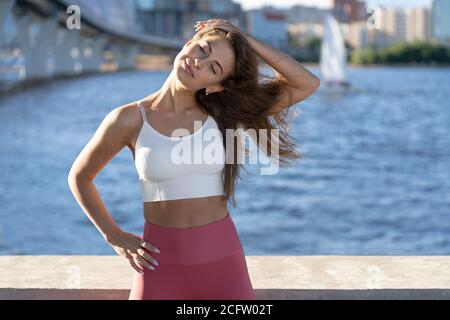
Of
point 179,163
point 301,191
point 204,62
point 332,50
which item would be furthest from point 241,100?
point 332,50

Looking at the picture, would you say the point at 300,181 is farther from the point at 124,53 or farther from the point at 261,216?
the point at 124,53

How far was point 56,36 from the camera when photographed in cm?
6462

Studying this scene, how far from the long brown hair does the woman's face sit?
0.11ft

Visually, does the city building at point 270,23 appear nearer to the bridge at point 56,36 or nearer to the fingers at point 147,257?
the bridge at point 56,36

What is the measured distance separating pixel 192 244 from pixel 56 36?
63.3m

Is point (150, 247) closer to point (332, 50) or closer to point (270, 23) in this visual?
point (332, 50)

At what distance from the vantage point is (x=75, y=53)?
8431 centimetres

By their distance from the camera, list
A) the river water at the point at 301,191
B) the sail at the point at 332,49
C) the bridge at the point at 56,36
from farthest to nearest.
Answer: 1. the sail at the point at 332,49
2. the bridge at the point at 56,36
3. the river water at the point at 301,191

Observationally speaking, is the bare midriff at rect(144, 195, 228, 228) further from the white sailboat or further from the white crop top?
the white sailboat

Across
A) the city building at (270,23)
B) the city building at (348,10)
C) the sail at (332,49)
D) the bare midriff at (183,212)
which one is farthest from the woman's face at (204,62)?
the city building at (270,23)

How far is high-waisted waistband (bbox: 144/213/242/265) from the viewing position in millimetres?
2900

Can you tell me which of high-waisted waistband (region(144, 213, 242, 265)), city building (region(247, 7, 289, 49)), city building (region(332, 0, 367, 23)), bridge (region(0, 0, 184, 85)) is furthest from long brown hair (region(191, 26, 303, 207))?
city building (region(247, 7, 289, 49))

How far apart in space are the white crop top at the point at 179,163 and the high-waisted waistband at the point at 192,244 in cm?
10

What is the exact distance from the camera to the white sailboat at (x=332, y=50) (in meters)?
61.4
